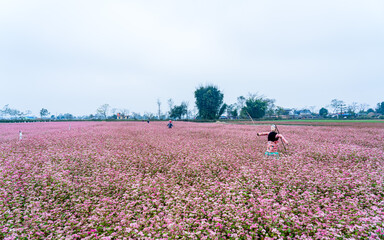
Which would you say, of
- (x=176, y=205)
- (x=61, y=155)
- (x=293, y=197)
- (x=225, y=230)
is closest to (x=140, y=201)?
(x=176, y=205)

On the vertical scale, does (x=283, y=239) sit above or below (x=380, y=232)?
below

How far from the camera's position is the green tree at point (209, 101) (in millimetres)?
84062

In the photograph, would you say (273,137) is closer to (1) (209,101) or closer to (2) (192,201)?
(2) (192,201)

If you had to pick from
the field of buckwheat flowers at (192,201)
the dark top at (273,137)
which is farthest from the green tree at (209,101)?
the field of buckwheat flowers at (192,201)

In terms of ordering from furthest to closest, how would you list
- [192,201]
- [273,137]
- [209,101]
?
[209,101] → [273,137] → [192,201]

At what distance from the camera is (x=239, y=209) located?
482cm

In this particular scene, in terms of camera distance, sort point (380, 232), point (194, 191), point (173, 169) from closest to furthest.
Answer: point (380, 232), point (194, 191), point (173, 169)

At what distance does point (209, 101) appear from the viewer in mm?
83938

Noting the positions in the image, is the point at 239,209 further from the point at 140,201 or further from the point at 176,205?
the point at 140,201

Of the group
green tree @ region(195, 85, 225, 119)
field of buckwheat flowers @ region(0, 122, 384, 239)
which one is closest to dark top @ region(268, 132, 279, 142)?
field of buckwheat flowers @ region(0, 122, 384, 239)

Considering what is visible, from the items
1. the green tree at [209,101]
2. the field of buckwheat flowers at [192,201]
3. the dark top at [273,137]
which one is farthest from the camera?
the green tree at [209,101]

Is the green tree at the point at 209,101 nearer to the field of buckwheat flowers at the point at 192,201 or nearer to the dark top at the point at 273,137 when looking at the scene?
the dark top at the point at 273,137

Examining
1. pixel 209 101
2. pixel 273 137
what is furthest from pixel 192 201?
pixel 209 101

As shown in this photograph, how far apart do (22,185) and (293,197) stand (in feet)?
31.6
